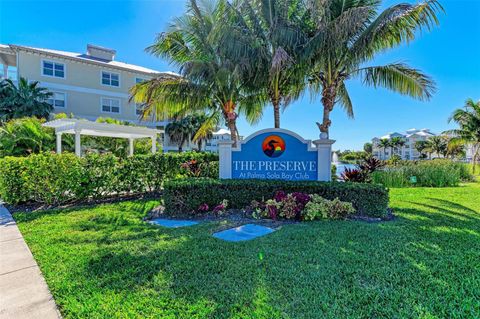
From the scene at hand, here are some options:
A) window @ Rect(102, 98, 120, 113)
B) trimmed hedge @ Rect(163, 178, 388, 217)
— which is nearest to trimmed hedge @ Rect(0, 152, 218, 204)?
trimmed hedge @ Rect(163, 178, 388, 217)

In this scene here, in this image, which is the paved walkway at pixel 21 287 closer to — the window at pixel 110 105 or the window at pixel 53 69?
the window at pixel 110 105

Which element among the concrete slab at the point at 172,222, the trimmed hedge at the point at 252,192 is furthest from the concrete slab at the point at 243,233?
the trimmed hedge at the point at 252,192

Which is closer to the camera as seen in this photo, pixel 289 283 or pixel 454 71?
pixel 289 283

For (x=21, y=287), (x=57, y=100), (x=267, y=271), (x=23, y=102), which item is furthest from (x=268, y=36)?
(x=57, y=100)

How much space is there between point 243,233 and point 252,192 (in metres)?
1.88

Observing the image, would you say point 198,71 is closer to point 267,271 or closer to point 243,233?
point 243,233

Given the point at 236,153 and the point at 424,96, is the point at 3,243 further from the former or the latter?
the point at 424,96

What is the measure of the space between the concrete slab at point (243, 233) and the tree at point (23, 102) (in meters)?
22.7

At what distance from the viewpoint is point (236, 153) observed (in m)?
7.55

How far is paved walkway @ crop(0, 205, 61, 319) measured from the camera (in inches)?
96.8

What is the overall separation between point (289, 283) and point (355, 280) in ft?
2.60

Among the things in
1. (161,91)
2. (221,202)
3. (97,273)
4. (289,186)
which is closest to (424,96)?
(289,186)

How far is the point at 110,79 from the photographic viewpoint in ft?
82.0

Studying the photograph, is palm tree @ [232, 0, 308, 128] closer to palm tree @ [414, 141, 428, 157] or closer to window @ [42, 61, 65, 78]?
window @ [42, 61, 65, 78]
